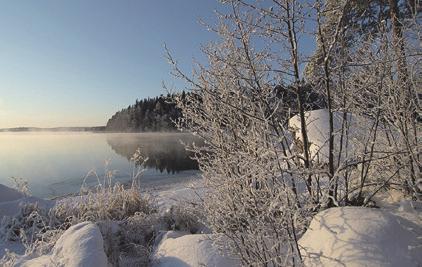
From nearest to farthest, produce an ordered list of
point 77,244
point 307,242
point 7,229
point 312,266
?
point 312,266 < point 307,242 < point 77,244 < point 7,229

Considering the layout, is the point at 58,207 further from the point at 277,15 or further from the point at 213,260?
the point at 277,15

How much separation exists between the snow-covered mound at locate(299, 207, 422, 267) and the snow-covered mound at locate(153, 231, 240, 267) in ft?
2.80

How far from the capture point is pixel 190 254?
3939mm

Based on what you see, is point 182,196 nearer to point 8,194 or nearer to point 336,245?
point 8,194

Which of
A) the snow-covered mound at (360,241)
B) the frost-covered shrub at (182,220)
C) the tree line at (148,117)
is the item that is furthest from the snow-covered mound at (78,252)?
the tree line at (148,117)

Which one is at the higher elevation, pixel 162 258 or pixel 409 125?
pixel 409 125

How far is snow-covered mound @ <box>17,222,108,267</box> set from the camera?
3984 mm

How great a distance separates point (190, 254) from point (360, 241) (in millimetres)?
1650

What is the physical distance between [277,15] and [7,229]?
5.48 metres

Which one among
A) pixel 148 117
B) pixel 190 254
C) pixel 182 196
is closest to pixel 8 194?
pixel 182 196

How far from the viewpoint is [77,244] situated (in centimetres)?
422

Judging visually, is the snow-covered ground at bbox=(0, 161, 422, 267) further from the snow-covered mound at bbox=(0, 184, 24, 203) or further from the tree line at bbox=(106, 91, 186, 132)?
the tree line at bbox=(106, 91, 186, 132)

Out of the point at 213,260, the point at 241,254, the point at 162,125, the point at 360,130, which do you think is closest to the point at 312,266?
the point at 241,254

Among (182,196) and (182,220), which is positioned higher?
(182,196)
